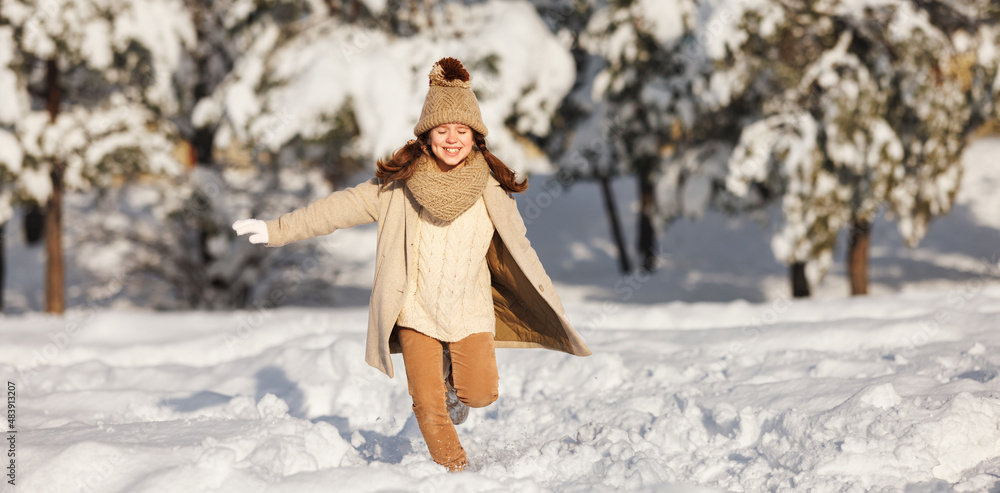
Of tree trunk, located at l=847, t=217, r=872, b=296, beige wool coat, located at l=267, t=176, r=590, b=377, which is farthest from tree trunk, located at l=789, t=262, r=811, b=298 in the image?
beige wool coat, located at l=267, t=176, r=590, b=377

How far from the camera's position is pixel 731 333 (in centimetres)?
546

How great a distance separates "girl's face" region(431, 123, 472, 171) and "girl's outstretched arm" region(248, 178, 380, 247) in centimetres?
33

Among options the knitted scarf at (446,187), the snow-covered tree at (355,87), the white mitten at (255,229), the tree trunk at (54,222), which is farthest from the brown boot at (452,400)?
the tree trunk at (54,222)

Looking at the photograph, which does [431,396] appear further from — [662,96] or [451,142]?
[662,96]

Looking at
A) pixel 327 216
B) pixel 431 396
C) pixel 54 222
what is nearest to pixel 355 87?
pixel 54 222

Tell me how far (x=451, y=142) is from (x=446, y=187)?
0.19 metres

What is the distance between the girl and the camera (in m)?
3.08

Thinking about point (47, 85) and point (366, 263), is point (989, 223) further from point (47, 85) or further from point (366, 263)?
point (47, 85)

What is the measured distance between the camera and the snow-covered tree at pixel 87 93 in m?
9.58

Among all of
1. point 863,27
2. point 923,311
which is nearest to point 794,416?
point 923,311

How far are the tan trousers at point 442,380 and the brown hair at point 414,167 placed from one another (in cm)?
65

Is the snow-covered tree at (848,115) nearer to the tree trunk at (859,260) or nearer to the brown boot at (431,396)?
the tree trunk at (859,260)

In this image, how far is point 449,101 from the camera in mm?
3076

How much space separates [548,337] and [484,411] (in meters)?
1.09
